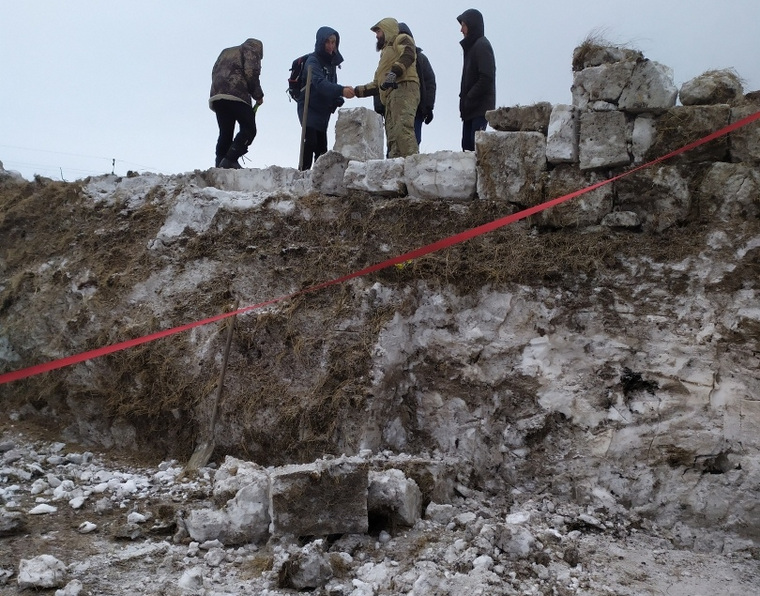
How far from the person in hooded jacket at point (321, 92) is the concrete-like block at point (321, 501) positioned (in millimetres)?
3821

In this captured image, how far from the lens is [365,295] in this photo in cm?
526

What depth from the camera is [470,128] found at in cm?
653

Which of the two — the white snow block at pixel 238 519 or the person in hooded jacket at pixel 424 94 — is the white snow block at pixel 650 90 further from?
the white snow block at pixel 238 519

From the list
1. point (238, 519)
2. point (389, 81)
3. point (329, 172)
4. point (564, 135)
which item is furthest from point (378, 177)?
point (238, 519)

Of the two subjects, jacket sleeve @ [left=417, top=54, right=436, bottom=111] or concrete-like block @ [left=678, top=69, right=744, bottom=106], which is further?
jacket sleeve @ [left=417, top=54, right=436, bottom=111]

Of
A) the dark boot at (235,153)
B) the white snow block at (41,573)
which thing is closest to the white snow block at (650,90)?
the dark boot at (235,153)

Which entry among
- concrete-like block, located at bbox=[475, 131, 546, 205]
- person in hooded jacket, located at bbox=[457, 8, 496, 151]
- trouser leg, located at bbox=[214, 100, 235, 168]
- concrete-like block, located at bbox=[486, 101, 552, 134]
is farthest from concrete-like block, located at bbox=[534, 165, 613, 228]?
trouser leg, located at bbox=[214, 100, 235, 168]

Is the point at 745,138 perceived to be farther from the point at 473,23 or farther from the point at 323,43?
the point at 323,43

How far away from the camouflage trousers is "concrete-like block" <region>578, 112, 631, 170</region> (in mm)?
1777

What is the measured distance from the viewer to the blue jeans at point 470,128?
6453 millimetres

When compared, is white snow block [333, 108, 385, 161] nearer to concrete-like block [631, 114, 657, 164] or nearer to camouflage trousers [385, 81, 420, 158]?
camouflage trousers [385, 81, 420, 158]

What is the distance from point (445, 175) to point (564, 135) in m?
0.95

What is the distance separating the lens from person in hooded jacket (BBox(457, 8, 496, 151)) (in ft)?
20.7

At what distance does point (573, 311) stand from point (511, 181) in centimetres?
A: 114
